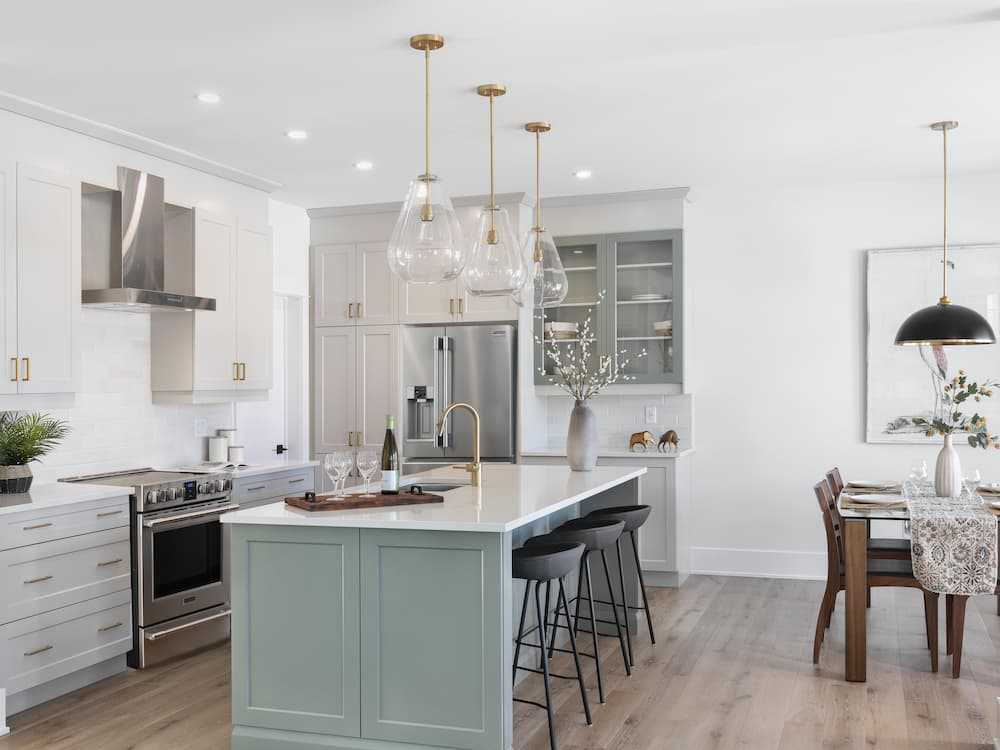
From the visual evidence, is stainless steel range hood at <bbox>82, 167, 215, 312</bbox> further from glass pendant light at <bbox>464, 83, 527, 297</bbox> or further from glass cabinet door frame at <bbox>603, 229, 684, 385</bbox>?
glass cabinet door frame at <bbox>603, 229, 684, 385</bbox>

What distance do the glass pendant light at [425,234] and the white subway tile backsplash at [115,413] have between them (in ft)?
7.41

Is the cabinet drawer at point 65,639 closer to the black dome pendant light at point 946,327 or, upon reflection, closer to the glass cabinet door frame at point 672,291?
the glass cabinet door frame at point 672,291

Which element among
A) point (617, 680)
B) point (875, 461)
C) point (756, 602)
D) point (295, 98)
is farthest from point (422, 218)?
point (875, 461)

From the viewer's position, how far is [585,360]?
695cm

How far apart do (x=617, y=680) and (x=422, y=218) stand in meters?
2.28

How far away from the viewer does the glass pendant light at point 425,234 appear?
372 cm

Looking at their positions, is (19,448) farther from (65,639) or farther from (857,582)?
(857,582)

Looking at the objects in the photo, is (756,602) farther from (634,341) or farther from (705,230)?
(705,230)

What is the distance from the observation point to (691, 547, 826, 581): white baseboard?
6672 mm

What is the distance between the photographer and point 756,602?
19.7 ft

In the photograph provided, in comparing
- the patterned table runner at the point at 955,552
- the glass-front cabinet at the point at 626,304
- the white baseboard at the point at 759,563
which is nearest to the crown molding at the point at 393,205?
the glass-front cabinet at the point at 626,304

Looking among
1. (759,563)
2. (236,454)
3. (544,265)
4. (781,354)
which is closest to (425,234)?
(544,265)

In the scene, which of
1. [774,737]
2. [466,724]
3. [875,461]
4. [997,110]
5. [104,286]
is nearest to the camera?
[466,724]

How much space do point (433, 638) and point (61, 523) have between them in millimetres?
1933
